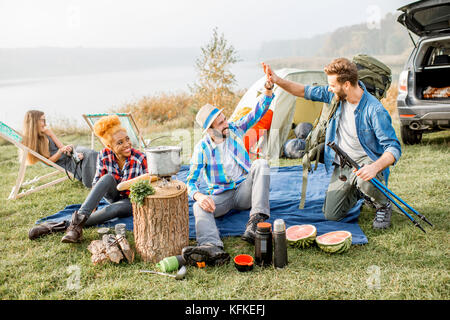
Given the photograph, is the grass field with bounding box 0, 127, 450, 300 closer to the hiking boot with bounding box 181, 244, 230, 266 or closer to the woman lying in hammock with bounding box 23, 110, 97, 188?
the hiking boot with bounding box 181, 244, 230, 266

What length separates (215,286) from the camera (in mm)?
2664

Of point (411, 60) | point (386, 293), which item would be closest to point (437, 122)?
point (411, 60)

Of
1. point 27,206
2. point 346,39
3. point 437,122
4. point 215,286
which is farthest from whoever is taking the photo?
point 346,39

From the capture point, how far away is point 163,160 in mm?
→ 3086

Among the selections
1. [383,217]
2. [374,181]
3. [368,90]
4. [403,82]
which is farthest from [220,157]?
[403,82]

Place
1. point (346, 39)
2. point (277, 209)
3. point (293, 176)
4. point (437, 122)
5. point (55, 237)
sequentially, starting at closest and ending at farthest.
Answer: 1. point (55, 237)
2. point (277, 209)
3. point (293, 176)
4. point (437, 122)
5. point (346, 39)

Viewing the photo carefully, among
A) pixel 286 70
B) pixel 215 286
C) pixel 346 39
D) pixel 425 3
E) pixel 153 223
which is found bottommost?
pixel 215 286

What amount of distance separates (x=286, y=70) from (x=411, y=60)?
2034 mm

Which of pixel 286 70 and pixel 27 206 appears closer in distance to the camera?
pixel 27 206

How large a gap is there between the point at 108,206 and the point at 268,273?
5.95 feet

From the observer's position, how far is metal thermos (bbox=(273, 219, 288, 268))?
282cm

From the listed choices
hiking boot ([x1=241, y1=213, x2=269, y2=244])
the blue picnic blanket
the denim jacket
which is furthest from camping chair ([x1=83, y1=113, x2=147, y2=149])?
hiking boot ([x1=241, y1=213, x2=269, y2=244])

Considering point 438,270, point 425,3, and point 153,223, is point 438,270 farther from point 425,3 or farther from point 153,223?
point 425,3

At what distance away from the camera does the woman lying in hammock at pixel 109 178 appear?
346cm
